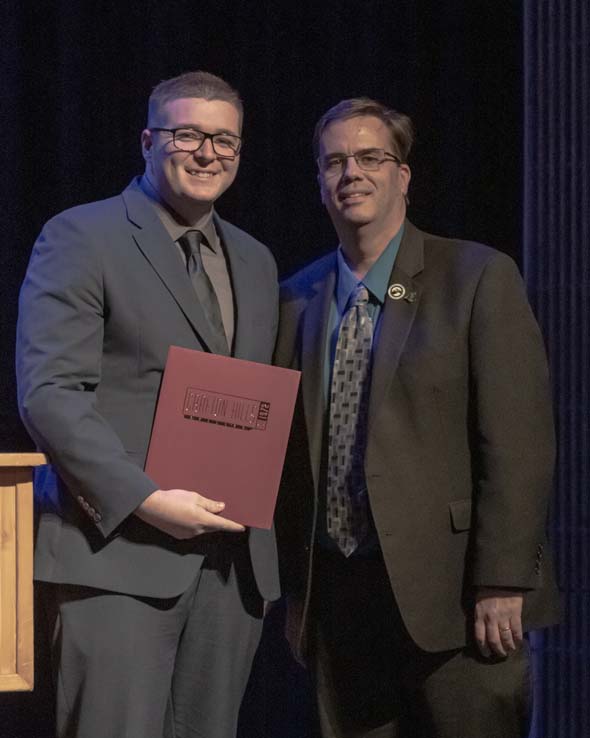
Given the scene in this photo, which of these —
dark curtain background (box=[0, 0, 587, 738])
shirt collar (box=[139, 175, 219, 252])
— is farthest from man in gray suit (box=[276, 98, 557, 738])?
dark curtain background (box=[0, 0, 587, 738])

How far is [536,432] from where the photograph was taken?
7.07 feet

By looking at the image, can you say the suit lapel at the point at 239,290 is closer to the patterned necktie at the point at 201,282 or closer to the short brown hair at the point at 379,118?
the patterned necktie at the point at 201,282

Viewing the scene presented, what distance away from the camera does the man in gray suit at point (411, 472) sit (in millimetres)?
2135

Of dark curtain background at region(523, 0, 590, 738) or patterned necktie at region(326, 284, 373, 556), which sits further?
dark curtain background at region(523, 0, 590, 738)

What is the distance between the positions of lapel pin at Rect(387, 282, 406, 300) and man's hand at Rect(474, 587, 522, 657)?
58cm

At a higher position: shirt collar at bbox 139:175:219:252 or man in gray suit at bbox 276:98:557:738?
shirt collar at bbox 139:175:219:252

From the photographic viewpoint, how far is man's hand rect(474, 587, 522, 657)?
2.13m

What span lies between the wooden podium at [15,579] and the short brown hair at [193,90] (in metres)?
0.74

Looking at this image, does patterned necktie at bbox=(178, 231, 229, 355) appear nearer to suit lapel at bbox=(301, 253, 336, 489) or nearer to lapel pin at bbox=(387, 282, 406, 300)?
suit lapel at bbox=(301, 253, 336, 489)

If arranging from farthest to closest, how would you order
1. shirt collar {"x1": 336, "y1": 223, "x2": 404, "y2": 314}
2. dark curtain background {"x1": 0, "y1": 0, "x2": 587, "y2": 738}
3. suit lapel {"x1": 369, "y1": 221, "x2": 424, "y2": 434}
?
dark curtain background {"x1": 0, "y1": 0, "x2": 587, "y2": 738}, shirt collar {"x1": 336, "y1": 223, "x2": 404, "y2": 314}, suit lapel {"x1": 369, "y1": 221, "x2": 424, "y2": 434}

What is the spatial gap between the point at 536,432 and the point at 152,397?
715 mm

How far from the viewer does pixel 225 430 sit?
6.88ft

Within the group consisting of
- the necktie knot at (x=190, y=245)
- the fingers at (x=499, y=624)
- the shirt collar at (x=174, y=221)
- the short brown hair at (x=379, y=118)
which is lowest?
the fingers at (x=499, y=624)

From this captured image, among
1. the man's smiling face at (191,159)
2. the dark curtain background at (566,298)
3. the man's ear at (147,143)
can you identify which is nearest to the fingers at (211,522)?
the man's smiling face at (191,159)
